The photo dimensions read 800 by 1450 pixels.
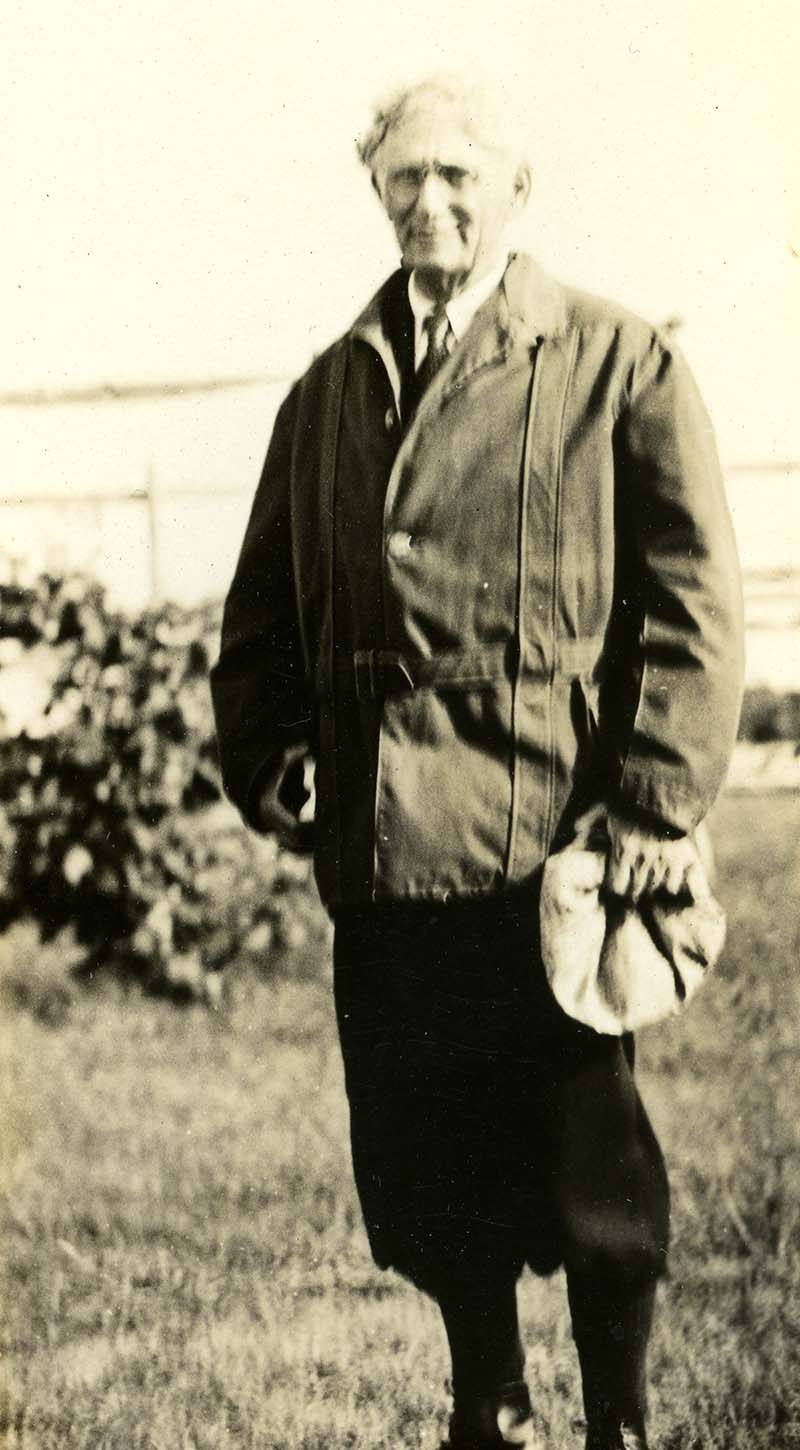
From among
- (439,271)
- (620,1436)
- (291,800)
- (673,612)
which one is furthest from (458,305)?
(620,1436)

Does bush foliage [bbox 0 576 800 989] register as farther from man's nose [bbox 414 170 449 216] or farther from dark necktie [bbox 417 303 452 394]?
man's nose [bbox 414 170 449 216]

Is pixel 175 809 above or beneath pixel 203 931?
above

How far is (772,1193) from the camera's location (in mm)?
2523

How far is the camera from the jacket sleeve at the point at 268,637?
251 cm

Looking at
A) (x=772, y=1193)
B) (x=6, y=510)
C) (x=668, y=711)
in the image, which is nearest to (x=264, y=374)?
(x=6, y=510)

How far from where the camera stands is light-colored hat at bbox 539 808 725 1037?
2303 mm

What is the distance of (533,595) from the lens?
2.29m

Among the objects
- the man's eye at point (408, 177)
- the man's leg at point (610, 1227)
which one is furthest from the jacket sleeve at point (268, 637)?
the man's leg at point (610, 1227)

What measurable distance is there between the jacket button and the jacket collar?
0.22m

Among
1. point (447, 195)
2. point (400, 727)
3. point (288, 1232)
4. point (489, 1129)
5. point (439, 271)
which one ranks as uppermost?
point (447, 195)

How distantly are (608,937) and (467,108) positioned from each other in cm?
133

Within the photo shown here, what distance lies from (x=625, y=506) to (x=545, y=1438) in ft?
5.10

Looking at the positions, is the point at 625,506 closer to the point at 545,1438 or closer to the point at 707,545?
the point at 707,545

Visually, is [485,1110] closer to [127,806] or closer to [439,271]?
[127,806]
